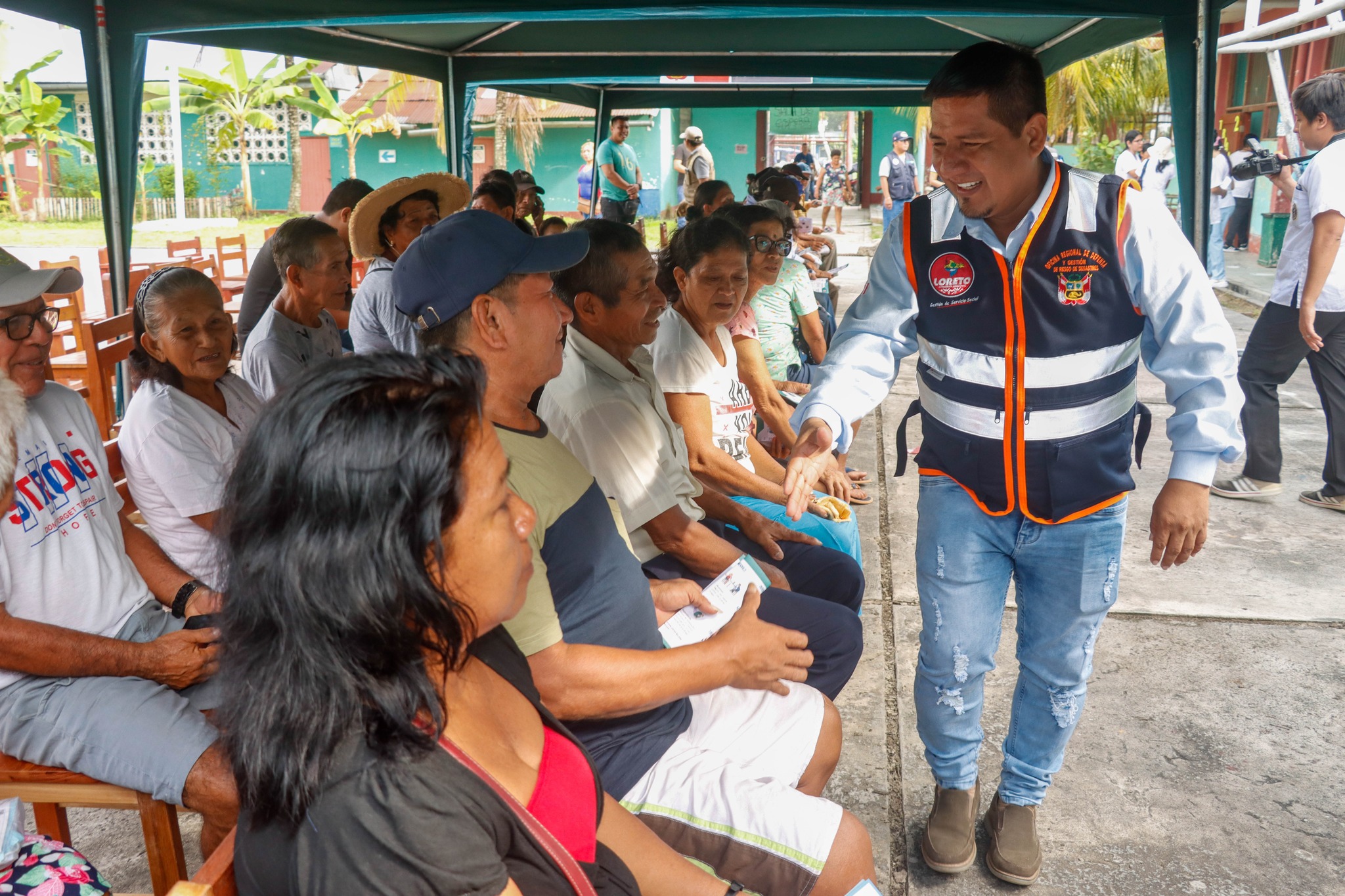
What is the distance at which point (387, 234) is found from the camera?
4.86 m

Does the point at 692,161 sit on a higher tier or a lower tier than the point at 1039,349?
higher

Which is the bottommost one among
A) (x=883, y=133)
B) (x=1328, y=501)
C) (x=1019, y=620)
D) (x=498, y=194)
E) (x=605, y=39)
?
(x=1328, y=501)

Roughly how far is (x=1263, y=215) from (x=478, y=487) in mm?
14889

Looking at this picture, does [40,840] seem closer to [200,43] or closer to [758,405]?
[758,405]

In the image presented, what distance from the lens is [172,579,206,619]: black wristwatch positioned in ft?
7.73

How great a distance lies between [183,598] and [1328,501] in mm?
5130

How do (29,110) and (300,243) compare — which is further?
(29,110)

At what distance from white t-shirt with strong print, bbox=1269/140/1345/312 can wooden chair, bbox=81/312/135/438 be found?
513cm

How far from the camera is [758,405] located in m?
4.13

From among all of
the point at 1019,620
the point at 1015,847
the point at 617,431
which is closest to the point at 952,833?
the point at 1015,847

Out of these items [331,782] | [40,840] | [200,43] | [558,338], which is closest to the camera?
[331,782]

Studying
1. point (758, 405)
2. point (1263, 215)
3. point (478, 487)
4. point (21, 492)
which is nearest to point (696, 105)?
point (758, 405)

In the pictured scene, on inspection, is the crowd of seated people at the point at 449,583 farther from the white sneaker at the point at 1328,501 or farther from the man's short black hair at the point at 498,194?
the white sneaker at the point at 1328,501

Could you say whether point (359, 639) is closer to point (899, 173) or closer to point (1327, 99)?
point (1327, 99)
